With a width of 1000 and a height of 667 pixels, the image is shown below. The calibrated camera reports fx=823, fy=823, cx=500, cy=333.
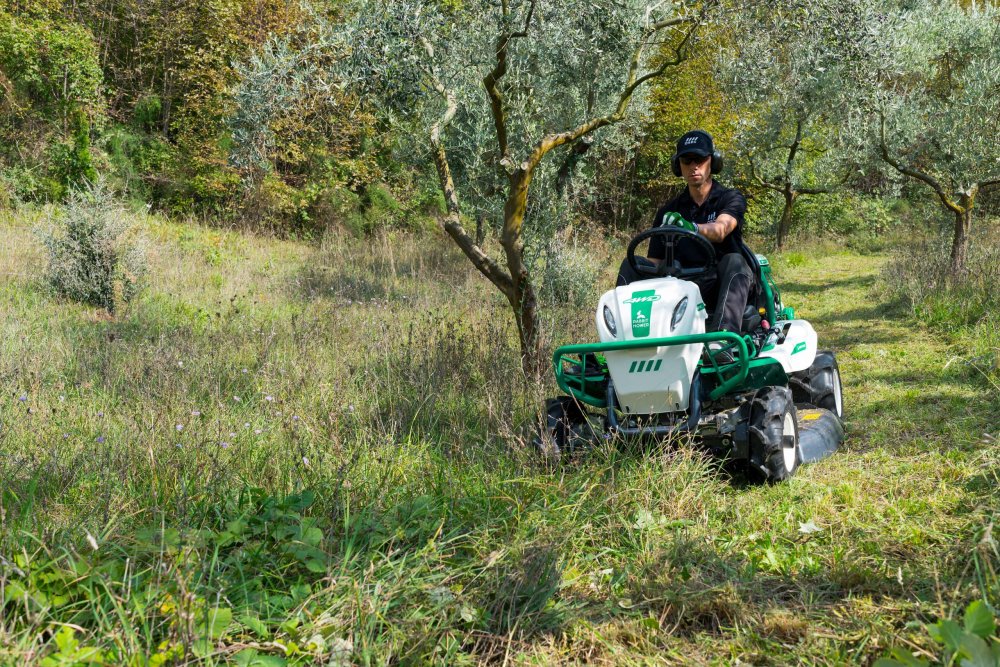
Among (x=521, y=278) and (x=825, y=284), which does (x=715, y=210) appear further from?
(x=825, y=284)

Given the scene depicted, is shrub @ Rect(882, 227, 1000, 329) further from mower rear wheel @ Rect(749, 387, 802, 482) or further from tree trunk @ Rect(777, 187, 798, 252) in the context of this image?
tree trunk @ Rect(777, 187, 798, 252)

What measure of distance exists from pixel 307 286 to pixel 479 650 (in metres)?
8.41

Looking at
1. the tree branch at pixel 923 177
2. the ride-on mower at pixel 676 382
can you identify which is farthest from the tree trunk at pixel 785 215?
the ride-on mower at pixel 676 382

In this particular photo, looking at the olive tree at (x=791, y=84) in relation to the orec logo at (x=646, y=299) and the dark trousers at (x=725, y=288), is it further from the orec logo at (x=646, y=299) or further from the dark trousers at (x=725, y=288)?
the orec logo at (x=646, y=299)

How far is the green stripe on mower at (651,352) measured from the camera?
3.98m

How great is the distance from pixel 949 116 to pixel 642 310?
10.8 m

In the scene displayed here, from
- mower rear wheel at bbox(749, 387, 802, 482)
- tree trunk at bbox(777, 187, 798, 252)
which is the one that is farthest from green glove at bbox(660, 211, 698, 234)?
tree trunk at bbox(777, 187, 798, 252)

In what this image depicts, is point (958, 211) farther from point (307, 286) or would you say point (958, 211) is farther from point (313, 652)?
point (313, 652)

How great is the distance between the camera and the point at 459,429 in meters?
4.51

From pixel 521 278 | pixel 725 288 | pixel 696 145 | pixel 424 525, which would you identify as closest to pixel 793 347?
pixel 725 288

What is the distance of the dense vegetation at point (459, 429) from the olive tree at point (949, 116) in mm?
71

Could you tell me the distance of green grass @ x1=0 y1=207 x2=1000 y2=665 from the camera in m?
2.46

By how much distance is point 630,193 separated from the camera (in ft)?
83.6

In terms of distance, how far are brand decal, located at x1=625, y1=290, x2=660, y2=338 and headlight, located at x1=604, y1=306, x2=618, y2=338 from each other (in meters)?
0.11
